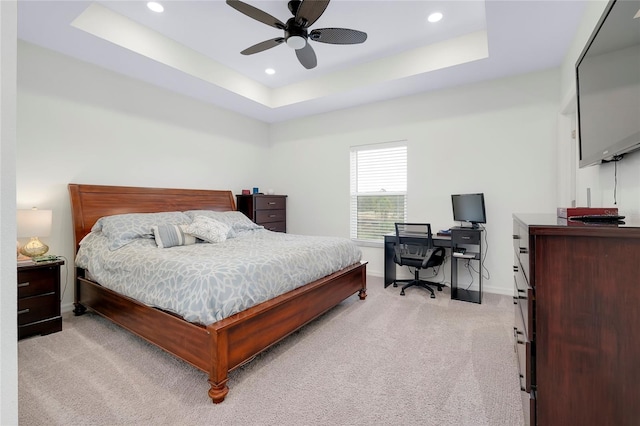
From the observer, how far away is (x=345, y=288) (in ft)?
10.8

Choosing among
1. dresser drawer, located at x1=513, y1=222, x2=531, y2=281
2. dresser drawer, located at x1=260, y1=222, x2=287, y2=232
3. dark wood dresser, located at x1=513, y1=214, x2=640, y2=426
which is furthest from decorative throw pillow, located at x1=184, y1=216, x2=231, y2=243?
dark wood dresser, located at x1=513, y1=214, x2=640, y2=426

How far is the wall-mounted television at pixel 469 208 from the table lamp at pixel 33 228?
4.44 meters

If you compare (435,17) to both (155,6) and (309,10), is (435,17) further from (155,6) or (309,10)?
(155,6)

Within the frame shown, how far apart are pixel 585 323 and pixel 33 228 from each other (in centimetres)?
392

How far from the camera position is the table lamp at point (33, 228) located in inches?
104

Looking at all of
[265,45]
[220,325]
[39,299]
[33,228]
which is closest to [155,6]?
[265,45]

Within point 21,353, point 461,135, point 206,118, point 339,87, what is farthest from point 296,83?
point 21,353

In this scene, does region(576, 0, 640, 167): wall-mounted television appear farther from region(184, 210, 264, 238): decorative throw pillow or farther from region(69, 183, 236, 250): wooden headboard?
region(69, 183, 236, 250): wooden headboard

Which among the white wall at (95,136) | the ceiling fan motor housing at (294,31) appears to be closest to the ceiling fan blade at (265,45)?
the ceiling fan motor housing at (294,31)

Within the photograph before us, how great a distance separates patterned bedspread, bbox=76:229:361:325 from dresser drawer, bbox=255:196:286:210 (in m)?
1.73

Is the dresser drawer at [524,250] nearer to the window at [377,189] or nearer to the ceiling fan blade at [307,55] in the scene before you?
the ceiling fan blade at [307,55]

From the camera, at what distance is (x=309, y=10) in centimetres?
235

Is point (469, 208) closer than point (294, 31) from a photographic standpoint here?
No

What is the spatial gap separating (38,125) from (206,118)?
205cm
